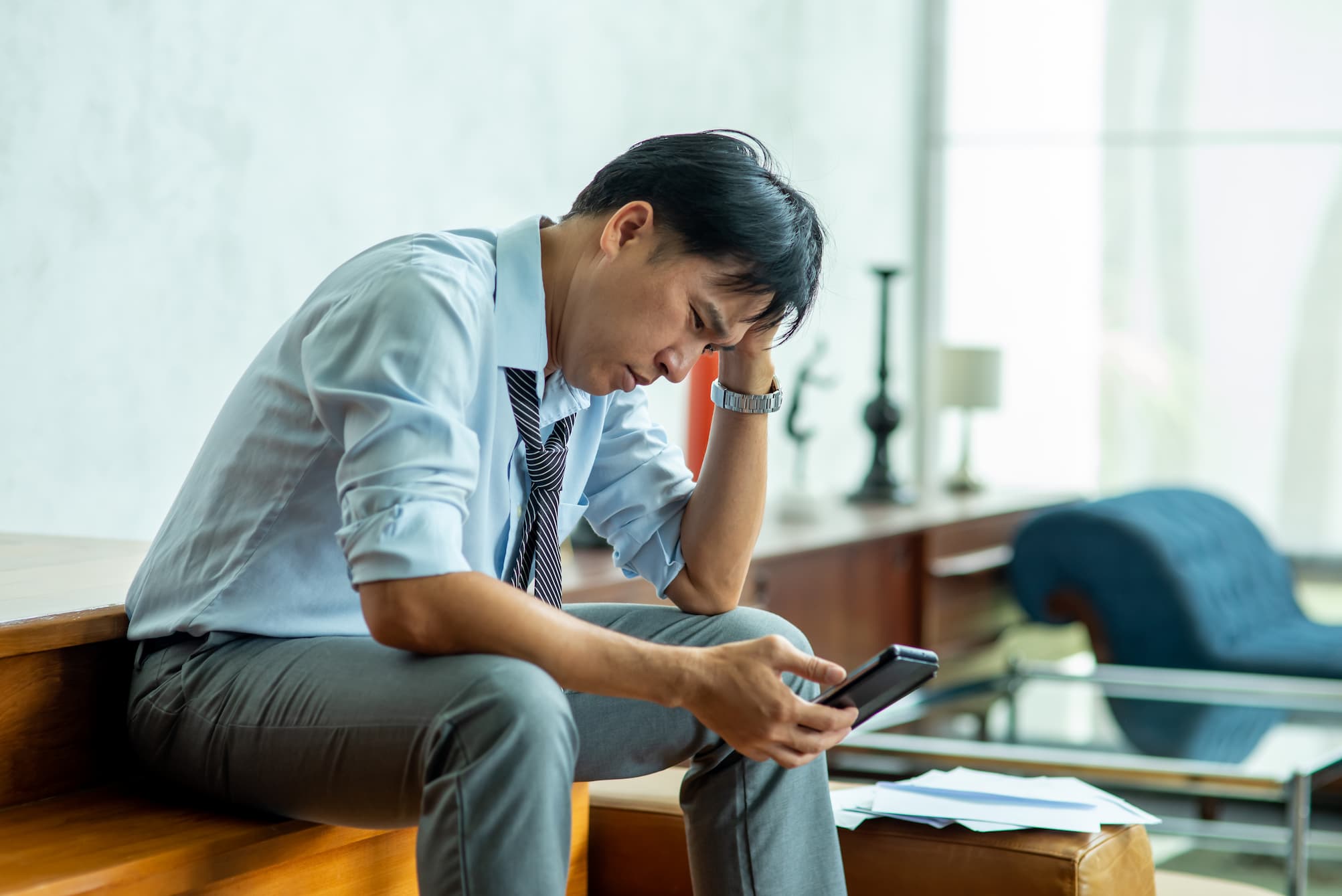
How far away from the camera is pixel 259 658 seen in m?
1.40

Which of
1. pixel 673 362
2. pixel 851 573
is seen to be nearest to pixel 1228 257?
pixel 851 573

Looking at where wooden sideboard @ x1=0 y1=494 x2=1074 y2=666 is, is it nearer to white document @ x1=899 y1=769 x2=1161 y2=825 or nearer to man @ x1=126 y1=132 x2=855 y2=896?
man @ x1=126 y1=132 x2=855 y2=896

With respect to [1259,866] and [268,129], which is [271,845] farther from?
[1259,866]

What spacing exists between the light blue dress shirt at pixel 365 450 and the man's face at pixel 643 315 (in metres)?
0.06

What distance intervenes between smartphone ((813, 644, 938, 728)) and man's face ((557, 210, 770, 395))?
394mm

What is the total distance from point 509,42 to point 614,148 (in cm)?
53

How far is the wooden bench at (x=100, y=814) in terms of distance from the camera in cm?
129

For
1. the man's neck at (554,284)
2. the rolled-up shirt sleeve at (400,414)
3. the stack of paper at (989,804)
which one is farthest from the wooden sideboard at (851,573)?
the stack of paper at (989,804)

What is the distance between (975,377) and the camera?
15.4 feet

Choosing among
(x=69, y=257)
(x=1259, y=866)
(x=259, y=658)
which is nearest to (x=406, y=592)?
(x=259, y=658)

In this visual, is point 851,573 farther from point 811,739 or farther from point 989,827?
point 811,739

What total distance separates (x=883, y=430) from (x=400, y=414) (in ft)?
10.7

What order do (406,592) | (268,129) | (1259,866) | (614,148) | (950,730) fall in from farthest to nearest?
(614,148), (1259,866), (950,730), (268,129), (406,592)

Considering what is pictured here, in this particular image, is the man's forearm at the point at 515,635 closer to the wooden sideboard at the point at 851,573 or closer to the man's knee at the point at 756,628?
the man's knee at the point at 756,628
